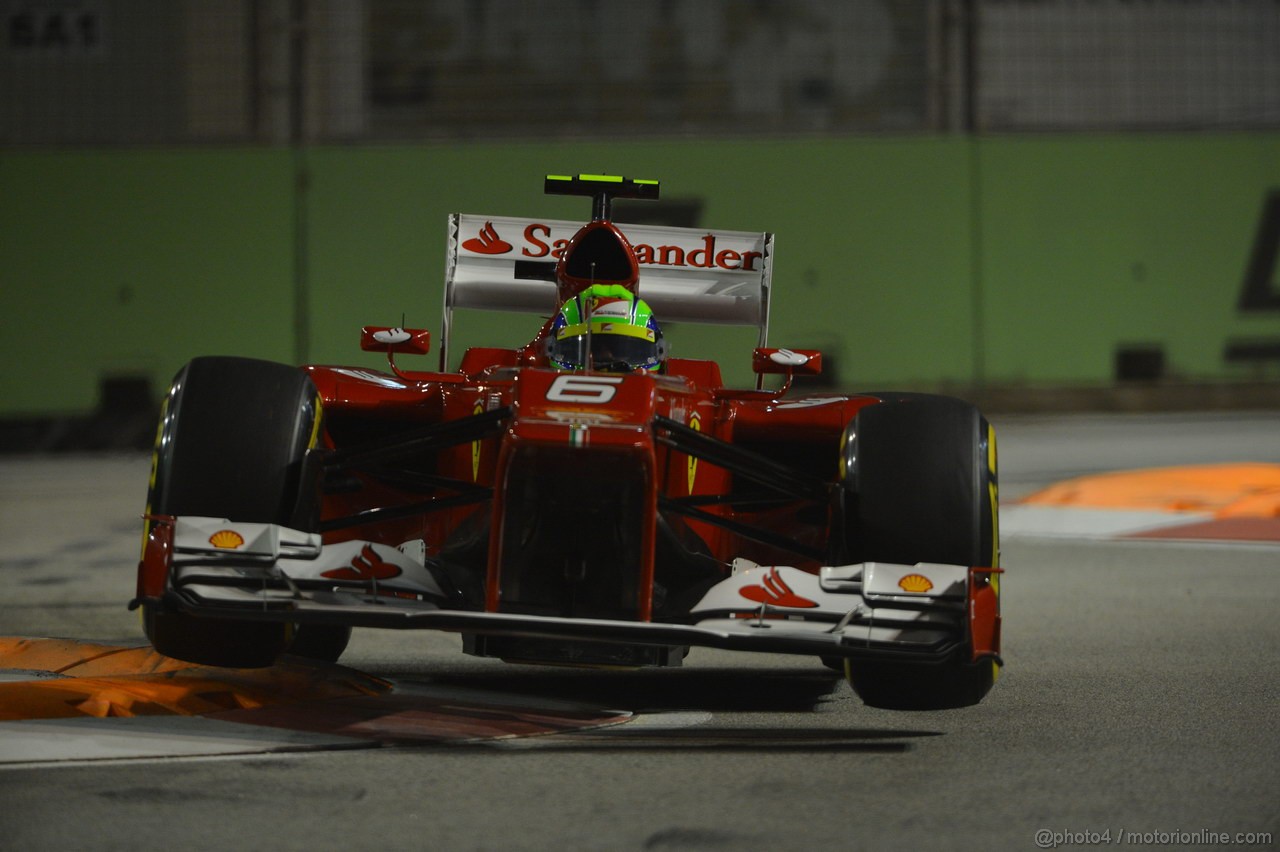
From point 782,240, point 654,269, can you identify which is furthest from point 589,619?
point 782,240

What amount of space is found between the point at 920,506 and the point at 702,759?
101 centimetres

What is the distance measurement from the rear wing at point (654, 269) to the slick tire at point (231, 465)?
246cm

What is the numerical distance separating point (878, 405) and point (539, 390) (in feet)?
3.53

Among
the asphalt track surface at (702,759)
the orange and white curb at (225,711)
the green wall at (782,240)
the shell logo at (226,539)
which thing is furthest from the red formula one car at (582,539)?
the green wall at (782,240)

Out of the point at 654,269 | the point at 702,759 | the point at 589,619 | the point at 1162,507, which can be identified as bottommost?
the point at 1162,507

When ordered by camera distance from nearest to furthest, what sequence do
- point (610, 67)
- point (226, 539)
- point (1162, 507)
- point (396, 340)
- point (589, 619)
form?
point (589, 619) < point (226, 539) < point (396, 340) < point (1162, 507) < point (610, 67)

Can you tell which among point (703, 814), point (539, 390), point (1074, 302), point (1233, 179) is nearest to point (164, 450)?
point (539, 390)

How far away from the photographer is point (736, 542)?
5.97 m

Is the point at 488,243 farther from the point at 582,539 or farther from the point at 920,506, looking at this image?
the point at 920,506

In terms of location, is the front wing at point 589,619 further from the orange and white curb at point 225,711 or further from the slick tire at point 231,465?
the orange and white curb at point 225,711

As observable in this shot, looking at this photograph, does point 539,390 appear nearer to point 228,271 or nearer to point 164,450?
point 164,450

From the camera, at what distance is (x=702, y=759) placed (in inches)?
185

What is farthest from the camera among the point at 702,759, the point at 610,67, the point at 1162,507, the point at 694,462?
the point at 610,67

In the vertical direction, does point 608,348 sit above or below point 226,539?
above
